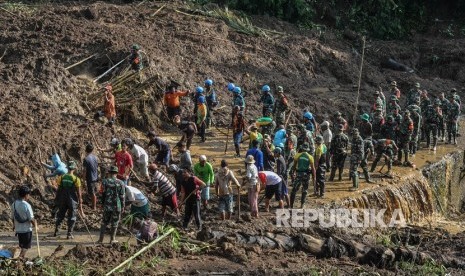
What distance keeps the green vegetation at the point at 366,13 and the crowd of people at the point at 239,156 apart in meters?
7.73

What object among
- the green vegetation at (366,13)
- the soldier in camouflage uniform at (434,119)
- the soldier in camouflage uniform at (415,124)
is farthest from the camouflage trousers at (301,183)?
the green vegetation at (366,13)

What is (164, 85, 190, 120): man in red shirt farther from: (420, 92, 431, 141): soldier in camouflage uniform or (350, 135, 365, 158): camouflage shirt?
(420, 92, 431, 141): soldier in camouflage uniform

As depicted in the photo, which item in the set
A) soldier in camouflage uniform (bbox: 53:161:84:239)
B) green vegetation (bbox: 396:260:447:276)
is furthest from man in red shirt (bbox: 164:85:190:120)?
green vegetation (bbox: 396:260:447:276)

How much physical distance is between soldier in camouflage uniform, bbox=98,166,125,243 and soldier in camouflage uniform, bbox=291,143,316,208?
4287mm

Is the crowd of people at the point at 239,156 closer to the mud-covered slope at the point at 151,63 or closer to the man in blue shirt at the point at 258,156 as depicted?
the man in blue shirt at the point at 258,156

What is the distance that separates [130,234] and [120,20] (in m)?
11.9

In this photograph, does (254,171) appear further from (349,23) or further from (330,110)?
(349,23)

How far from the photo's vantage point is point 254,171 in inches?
715

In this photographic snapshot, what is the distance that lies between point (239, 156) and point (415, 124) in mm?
4727

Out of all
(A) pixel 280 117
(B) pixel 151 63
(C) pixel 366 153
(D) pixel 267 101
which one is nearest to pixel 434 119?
(C) pixel 366 153

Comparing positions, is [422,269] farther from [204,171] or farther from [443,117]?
[443,117]

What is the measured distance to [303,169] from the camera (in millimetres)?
18953

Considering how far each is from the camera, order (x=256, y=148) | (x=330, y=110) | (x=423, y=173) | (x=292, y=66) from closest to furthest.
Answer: (x=256, y=148)
(x=423, y=173)
(x=330, y=110)
(x=292, y=66)

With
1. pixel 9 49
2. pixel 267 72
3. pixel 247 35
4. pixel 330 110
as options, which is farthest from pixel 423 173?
pixel 9 49
